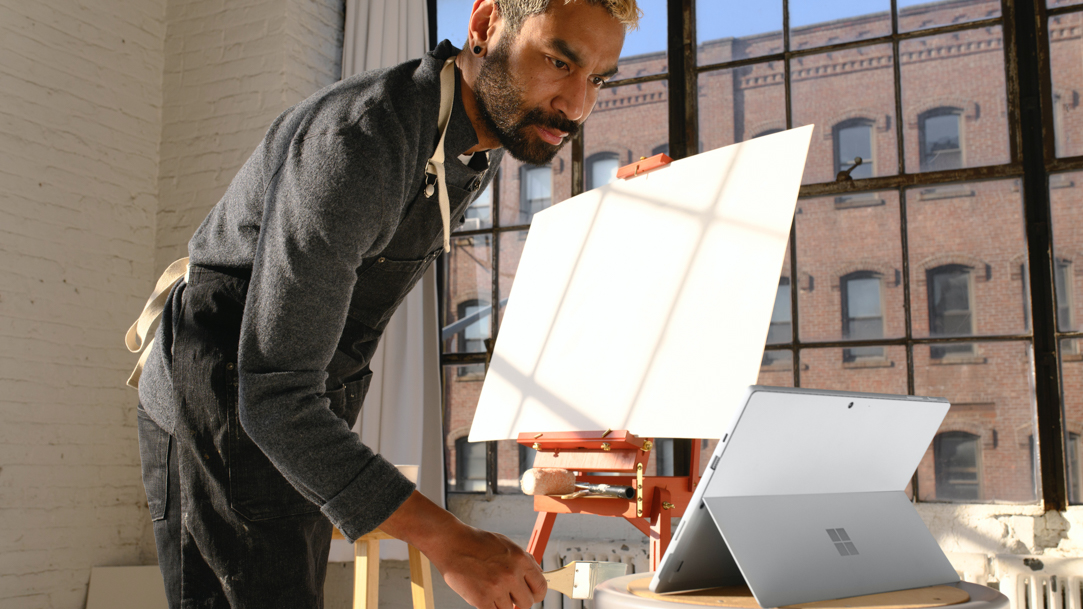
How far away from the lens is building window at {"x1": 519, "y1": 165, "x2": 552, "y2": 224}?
2.99 meters

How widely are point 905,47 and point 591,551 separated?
1.84 metres

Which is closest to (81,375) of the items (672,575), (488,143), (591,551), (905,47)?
(591,551)

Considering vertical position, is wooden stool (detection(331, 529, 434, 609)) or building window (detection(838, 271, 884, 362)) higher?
building window (detection(838, 271, 884, 362))

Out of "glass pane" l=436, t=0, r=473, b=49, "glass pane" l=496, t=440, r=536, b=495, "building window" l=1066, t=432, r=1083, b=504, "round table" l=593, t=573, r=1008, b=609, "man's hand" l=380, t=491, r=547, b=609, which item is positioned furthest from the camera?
"glass pane" l=436, t=0, r=473, b=49

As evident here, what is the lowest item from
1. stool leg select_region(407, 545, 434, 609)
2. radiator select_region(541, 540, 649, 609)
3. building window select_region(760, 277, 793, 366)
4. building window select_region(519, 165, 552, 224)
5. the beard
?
radiator select_region(541, 540, 649, 609)

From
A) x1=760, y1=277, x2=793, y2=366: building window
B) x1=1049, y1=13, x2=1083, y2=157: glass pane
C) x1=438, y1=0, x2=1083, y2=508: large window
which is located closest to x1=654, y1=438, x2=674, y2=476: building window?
x1=438, y1=0, x2=1083, y2=508: large window

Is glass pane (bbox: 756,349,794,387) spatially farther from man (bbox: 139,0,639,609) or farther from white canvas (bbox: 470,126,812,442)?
man (bbox: 139,0,639,609)

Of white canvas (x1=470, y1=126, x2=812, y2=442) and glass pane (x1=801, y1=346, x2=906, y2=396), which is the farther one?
glass pane (x1=801, y1=346, x2=906, y2=396)

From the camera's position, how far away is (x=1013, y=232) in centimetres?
238

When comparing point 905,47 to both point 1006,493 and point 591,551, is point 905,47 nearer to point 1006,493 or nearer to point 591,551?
point 1006,493

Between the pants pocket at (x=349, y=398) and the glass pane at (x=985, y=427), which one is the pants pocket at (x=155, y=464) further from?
the glass pane at (x=985, y=427)

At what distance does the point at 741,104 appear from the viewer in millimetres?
2744

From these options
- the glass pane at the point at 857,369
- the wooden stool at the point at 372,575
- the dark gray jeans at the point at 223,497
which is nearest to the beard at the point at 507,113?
the dark gray jeans at the point at 223,497

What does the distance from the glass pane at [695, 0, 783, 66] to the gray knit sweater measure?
6.70ft
